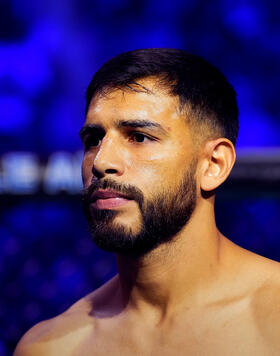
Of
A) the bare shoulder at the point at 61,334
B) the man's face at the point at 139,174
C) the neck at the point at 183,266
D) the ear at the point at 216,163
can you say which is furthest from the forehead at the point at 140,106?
the bare shoulder at the point at 61,334

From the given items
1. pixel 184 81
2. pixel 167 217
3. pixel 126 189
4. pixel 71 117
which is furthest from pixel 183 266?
pixel 71 117

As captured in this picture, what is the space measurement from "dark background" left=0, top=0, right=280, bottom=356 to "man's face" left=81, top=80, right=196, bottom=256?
984 mm

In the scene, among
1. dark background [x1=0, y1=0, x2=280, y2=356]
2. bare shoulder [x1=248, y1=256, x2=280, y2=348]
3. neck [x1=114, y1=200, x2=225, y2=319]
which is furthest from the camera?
dark background [x1=0, y1=0, x2=280, y2=356]

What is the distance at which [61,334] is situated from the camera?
1513mm

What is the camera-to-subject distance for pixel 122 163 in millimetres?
1297

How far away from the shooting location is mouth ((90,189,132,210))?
128 cm

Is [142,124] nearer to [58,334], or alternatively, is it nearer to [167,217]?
[167,217]

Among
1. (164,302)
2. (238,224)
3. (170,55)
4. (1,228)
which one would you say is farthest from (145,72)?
(1,228)

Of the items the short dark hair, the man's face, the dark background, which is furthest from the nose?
the dark background

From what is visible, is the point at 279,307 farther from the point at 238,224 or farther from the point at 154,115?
the point at 238,224

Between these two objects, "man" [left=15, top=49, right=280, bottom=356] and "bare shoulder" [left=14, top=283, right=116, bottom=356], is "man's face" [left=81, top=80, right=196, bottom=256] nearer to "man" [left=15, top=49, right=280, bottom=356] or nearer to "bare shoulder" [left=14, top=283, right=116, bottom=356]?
"man" [left=15, top=49, right=280, bottom=356]

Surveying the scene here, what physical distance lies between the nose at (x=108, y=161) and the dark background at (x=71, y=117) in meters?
1.04

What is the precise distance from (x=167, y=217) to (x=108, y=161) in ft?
0.69

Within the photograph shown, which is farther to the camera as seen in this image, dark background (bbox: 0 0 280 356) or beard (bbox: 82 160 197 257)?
dark background (bbox: 0 0 280 356)
